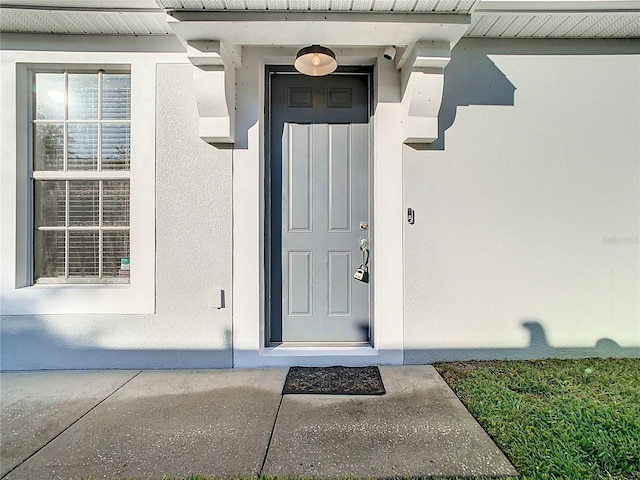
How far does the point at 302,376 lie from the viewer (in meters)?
2.67

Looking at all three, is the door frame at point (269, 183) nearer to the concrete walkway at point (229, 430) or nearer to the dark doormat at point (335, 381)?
the dark doormat at point (335, 381)

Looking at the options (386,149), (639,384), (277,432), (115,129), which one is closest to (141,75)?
(115,129)

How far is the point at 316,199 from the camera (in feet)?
10.0

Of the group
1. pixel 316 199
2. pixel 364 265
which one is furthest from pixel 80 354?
pixel 364 265

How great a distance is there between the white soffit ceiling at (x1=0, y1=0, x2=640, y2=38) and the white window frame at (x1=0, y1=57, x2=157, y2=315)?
0.23m

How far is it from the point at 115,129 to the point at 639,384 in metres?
4.53

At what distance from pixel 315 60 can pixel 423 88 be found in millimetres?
848

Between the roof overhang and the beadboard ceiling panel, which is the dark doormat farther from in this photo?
the beadboard ceiling panel

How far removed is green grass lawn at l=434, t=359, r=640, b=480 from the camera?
5.51 feet

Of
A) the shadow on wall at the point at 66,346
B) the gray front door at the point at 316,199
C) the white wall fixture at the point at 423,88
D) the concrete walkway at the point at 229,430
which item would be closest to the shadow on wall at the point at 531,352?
the concrete walkway at the point at 229,430

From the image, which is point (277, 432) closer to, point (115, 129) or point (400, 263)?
point (400, 263)

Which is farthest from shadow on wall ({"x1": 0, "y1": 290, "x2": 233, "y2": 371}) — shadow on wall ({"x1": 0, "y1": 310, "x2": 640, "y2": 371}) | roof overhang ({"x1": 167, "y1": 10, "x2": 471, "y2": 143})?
roof overhang ({"x1": 167, "y1": 10, "x2": 471, "y2": 143})

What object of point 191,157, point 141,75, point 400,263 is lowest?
point 400,263

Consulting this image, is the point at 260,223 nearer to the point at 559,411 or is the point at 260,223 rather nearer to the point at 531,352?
the point at 559,411
